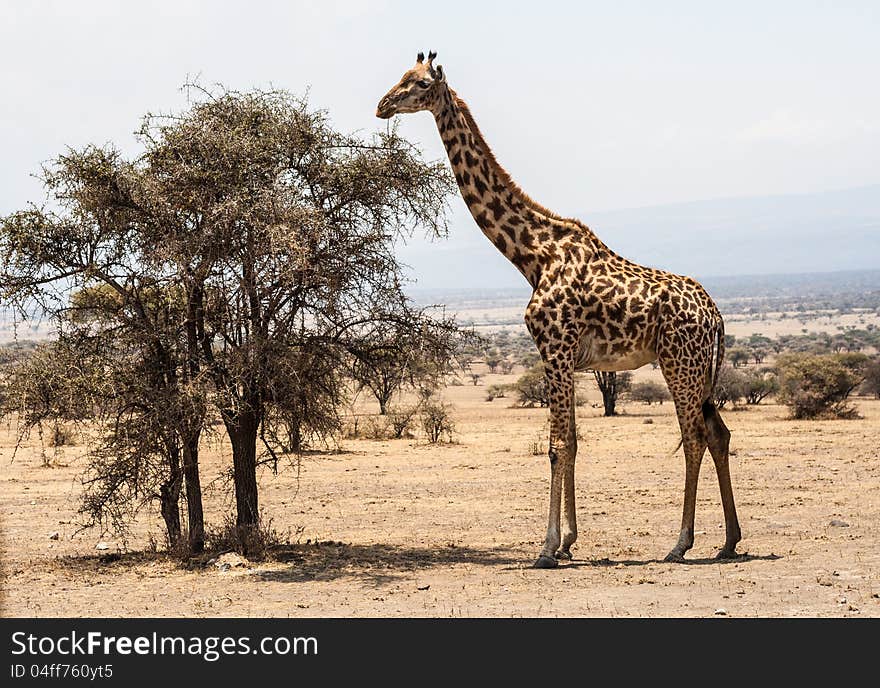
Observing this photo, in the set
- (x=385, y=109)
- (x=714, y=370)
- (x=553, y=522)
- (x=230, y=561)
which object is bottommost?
(x=230, y=561)

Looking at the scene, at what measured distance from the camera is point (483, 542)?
14125mm

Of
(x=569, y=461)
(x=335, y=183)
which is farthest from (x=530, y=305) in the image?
(x=335, y=183)

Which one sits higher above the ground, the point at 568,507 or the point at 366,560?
the point at 568,507

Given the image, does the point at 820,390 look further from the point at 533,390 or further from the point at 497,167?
the point at 497,167

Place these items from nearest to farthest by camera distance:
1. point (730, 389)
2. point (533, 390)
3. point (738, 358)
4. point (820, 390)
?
point (820, 390) < point (730, 389) < point (533, 390) < point (738, 358)

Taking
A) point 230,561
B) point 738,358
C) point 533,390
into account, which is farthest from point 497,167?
point 738,358

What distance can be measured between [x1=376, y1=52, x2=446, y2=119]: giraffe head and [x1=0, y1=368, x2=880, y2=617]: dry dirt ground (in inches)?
189

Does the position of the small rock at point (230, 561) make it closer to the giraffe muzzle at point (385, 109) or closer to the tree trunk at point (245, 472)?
the tree trunk at point (245, 472)

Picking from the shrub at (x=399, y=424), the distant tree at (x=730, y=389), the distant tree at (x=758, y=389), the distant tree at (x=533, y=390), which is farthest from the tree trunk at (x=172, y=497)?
the distant tree at (x=758, y=389)

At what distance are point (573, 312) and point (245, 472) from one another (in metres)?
4.07

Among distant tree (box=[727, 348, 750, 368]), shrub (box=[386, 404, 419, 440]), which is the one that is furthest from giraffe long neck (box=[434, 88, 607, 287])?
distant tree (box=[727, 348, 750, 368])

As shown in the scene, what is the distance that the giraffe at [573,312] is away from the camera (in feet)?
39.7

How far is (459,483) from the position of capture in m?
19.9
